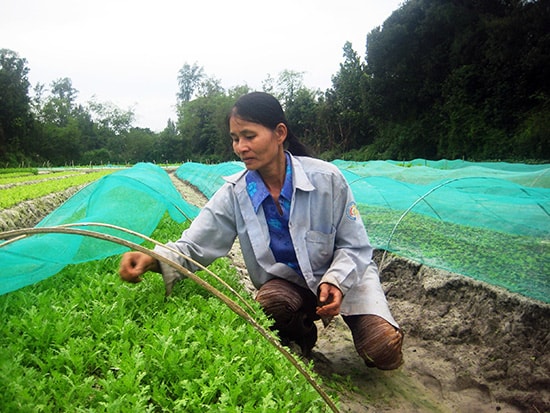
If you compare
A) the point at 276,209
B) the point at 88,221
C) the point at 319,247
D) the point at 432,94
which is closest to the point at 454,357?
the point at 319,247

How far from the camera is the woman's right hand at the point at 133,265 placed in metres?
2.01

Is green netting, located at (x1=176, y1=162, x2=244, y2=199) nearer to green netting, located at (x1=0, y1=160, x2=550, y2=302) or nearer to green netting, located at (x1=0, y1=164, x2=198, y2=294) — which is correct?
green netting, located at (x1=0, y1=160, x2=550, y2=302)

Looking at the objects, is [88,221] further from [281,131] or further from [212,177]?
[212,177]

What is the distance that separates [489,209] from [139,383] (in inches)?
125

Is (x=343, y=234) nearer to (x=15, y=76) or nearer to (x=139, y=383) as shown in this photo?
(x=139, y=383)

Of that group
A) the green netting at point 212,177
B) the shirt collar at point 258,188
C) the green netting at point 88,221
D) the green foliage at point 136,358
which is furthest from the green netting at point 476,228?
the green netting at point 212,177

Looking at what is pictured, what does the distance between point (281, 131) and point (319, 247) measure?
72cm

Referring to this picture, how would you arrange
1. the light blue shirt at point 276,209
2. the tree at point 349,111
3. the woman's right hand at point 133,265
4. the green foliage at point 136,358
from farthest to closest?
the tree at point 349,111 < the light blue shirt at point 276,209 < the woman's right hand at point 133,265 < the green foliage at point 136,358

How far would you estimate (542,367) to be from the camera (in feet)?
9.75

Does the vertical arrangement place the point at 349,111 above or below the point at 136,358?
above

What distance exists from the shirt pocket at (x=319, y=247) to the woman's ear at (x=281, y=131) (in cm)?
58

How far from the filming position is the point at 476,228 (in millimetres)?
3961

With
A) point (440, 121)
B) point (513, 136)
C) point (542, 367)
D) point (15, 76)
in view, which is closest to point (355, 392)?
point (542, 367)

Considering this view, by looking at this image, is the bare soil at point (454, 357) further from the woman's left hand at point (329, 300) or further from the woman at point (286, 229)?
the woman's left hand at point (329, 300)
